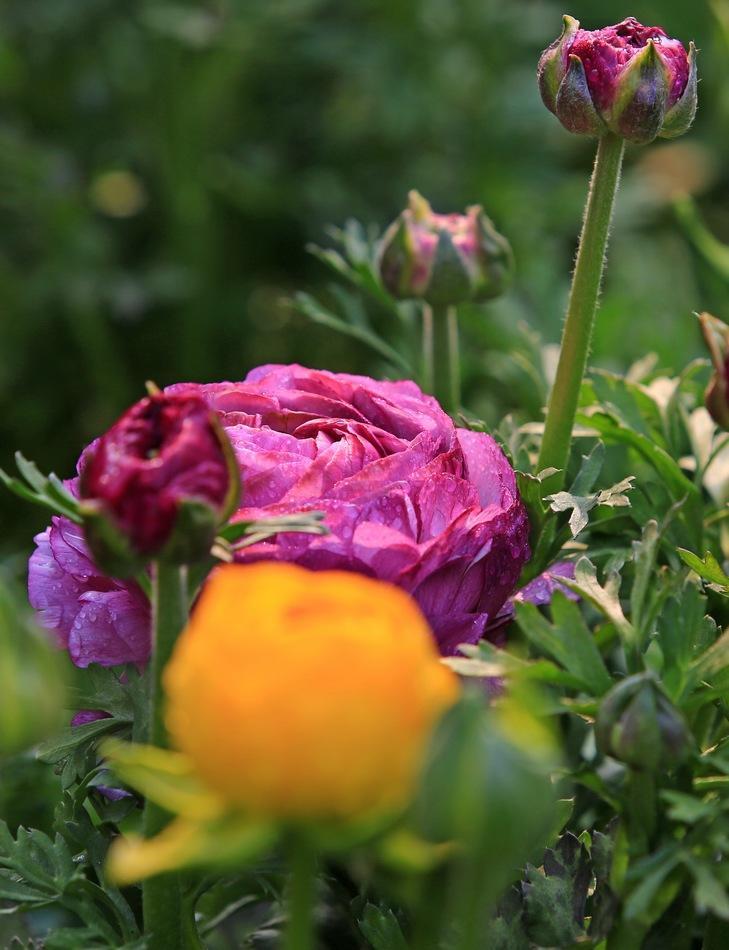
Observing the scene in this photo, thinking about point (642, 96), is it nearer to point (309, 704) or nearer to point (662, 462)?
point (662, 462)

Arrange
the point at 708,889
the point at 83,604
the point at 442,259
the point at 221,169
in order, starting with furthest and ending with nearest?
the point at 221,169
the point at 442,259
the point at 83,604
the point at 708,889

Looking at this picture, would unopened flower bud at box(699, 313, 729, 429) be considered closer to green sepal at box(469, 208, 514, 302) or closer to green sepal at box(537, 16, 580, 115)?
green sepal at box(537, 16, 580, 115)

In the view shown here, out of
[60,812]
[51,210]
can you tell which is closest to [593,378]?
[60,812]

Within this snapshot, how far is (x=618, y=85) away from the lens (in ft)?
1.66

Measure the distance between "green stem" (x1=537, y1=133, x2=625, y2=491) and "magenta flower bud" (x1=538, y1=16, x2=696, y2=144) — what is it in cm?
1

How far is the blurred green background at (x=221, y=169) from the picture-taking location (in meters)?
1.53

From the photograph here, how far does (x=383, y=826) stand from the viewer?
314 mm

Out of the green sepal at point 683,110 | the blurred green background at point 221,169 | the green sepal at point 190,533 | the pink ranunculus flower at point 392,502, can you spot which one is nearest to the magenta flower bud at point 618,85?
the green sepal at point 683,110

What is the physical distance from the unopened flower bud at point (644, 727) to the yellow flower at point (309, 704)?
0.37 ft

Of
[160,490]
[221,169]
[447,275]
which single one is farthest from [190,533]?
[221,169]

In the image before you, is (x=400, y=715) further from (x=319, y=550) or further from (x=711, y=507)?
(x=711, y=507)

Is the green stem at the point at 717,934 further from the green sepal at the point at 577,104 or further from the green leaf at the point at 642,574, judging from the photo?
the green sepal at the point at 577,104

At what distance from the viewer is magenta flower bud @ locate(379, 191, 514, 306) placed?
68 centimetres

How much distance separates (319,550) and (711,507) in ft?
0.80
